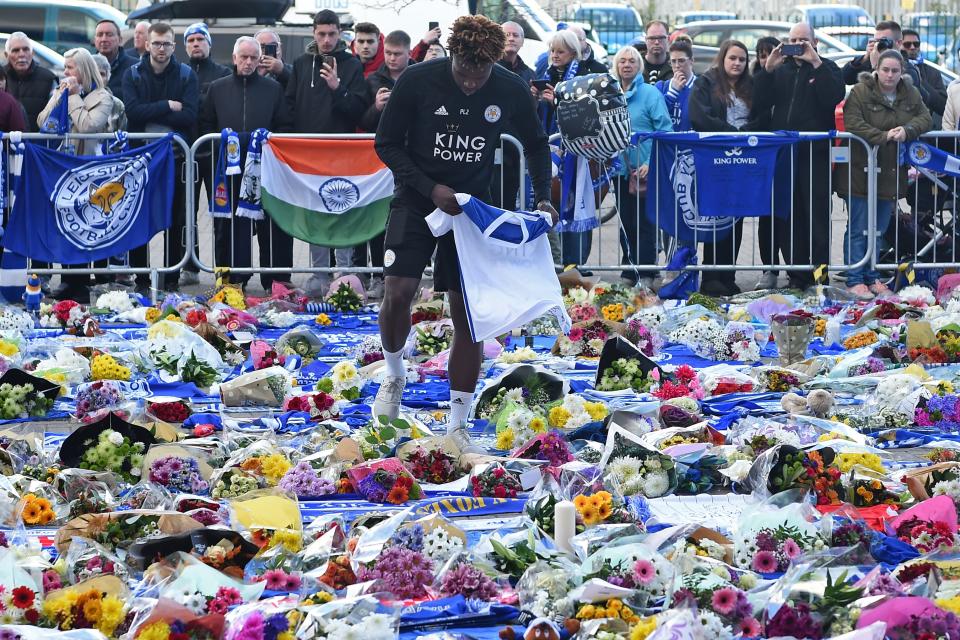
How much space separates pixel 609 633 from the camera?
5523mm

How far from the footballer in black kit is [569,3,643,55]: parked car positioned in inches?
975

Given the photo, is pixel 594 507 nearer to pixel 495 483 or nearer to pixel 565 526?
pixel 565 526

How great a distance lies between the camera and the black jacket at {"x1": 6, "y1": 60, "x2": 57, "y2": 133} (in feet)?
48.3

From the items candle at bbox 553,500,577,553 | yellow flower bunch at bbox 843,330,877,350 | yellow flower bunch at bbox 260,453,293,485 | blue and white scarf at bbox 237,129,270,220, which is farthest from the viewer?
blue and white scarf at bbox 237,129,270,220

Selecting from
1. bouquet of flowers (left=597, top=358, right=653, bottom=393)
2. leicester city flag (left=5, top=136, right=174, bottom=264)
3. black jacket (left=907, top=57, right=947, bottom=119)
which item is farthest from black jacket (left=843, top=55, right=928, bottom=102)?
leicester city flag (left=5, top=136, right=174, bottom=264)

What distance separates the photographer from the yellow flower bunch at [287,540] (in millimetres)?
6598

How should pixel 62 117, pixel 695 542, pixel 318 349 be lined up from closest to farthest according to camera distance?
pixel 695 542 → pixel 318 349 → pixel 62 117

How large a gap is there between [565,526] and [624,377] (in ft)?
12.9

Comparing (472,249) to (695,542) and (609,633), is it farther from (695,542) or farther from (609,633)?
(609,633)

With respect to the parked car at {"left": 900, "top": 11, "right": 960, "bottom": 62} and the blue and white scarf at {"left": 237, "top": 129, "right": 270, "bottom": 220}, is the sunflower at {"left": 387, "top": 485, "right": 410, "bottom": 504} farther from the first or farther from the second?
the parked car at {"left": 900, "top": 11, "right": 960, "bottom": 62}

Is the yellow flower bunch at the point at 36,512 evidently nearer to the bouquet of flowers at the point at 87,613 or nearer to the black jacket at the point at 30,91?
the bouquet of flowers at the point at 87,613

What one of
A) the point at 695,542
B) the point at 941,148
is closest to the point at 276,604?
the point at 695,542

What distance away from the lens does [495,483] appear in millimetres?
7742

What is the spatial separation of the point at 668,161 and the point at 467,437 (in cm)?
614
